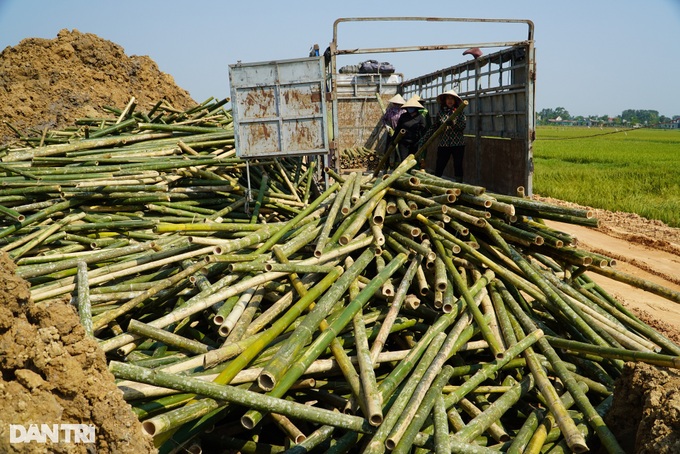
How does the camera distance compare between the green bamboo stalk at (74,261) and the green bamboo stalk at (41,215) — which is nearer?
the green bamboo stalk at (74,261)

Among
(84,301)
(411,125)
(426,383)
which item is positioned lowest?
(426,383)

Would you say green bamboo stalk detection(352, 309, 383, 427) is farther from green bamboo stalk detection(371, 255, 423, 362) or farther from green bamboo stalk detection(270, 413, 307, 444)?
green bamboo stalk detection(270, 413, 307, 444)

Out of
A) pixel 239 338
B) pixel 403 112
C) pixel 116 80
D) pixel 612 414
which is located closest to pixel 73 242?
pixel 239 338

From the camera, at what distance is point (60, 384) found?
248cm

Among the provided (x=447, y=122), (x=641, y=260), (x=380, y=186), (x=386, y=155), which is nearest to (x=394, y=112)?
(x=386, y=155)

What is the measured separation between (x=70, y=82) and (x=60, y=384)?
48.1 feet

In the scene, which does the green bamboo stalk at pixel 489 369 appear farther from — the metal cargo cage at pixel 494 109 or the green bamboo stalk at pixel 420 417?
the metal cargo cage at pixel 494 109

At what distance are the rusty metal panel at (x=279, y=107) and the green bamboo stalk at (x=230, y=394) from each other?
14.2ft

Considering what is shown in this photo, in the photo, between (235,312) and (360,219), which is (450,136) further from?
(235,312)

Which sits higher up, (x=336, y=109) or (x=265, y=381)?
(x=336, y=109)

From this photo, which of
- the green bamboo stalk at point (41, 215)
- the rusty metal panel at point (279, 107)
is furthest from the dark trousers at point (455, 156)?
the green bamboo stalk at point (41, 215)

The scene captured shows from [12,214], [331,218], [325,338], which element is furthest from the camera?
[12,214]

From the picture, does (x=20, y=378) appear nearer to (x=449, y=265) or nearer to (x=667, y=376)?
(x=449, y=265)

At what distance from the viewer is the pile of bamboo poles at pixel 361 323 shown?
3.14 meters
